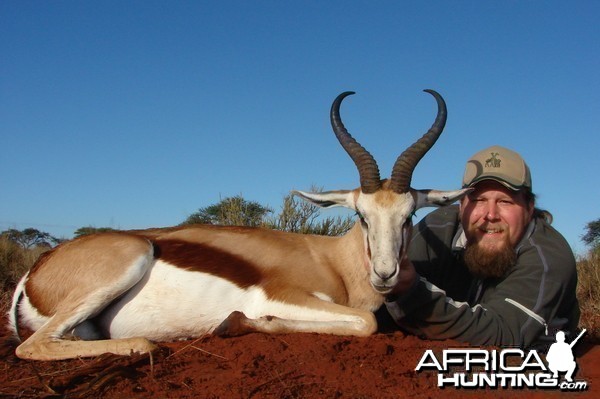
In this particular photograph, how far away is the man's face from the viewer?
5.58 m

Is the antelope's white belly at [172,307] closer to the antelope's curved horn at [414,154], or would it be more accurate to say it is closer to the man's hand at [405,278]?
the man's hand at [405,278]

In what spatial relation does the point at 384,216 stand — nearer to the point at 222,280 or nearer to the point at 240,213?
the point at 222,280

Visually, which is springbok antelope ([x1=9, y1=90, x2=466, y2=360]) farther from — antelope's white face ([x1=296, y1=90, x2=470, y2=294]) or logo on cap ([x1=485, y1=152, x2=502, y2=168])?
logo on cap ([x1=485, y1=152, x2=502, y2=168])

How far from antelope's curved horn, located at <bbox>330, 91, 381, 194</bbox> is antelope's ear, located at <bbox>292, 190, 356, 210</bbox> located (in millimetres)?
277

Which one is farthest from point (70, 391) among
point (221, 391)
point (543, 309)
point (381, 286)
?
point (543, 309)

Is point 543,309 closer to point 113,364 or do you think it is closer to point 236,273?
point 236,273

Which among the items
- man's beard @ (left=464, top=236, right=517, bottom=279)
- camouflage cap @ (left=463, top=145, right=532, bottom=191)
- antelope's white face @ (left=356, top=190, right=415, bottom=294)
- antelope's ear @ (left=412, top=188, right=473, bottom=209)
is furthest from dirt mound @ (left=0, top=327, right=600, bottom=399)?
camouflage cap @ (left=463, top=145, right=532, bottom=191)

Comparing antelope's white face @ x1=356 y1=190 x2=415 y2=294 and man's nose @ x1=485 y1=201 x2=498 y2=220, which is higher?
man's nose @ x1=485 y1=201 x2=498 y2=220

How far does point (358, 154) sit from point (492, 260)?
167 centimetres

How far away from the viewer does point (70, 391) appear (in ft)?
11.8

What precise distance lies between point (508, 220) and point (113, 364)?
3.89 metres

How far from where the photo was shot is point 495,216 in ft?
18.6

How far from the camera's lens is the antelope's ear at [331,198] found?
5.63 m

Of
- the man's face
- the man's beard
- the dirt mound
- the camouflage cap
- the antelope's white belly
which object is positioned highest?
the camouflage cap
